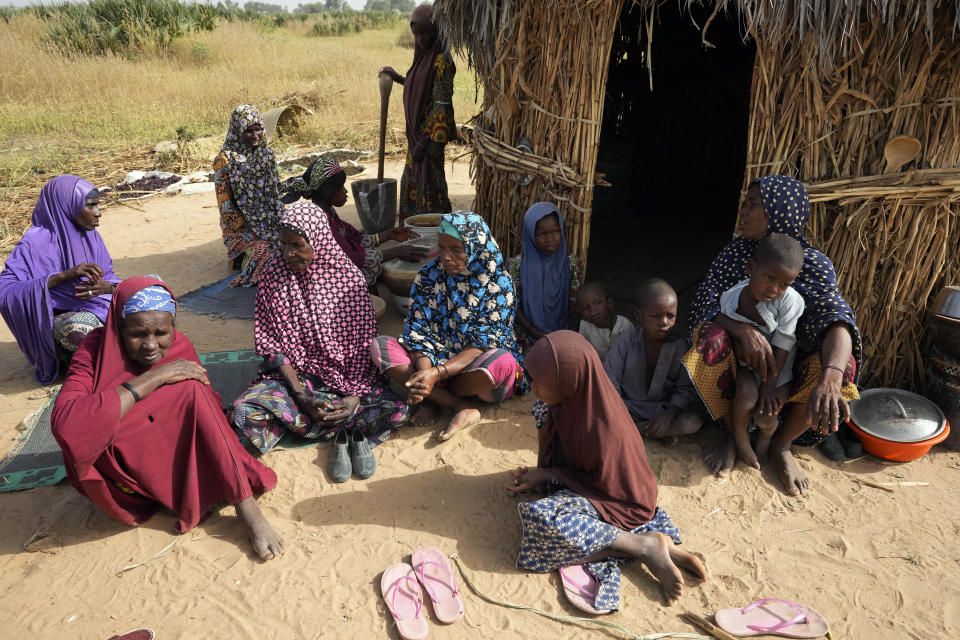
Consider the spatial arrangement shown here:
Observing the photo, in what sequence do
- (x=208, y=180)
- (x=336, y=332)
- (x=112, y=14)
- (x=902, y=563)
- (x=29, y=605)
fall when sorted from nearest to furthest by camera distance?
(x=29, y=605)
(x=902, y=563)
(x=336, y=332)
(x=208, y=180)
(x=112, y=14)

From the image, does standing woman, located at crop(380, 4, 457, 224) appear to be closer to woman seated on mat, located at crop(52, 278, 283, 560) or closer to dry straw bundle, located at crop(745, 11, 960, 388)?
dry straw bundle, located at crop(745, 11, 960, 388)

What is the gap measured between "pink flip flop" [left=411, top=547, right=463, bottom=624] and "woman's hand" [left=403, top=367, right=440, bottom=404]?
0.94 metres

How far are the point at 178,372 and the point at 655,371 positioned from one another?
2.47m

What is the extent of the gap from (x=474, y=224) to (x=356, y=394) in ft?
3.99

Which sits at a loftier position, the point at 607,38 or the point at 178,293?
the point at 607,38

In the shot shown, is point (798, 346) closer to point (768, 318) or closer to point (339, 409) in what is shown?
point (768, 318)

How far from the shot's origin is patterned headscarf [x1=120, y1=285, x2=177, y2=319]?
9.31ft

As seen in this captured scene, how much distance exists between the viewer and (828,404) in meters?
2.87

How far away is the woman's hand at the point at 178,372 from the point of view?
2.84 metres

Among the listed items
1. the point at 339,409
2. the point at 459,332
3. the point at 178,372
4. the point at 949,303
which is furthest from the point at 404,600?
the point at 949,303

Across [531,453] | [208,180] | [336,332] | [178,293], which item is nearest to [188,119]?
[208,180]

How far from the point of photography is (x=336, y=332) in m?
3.82

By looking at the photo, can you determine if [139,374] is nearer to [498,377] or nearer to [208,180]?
[498,377]

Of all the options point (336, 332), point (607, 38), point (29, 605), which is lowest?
point (29, 605)
